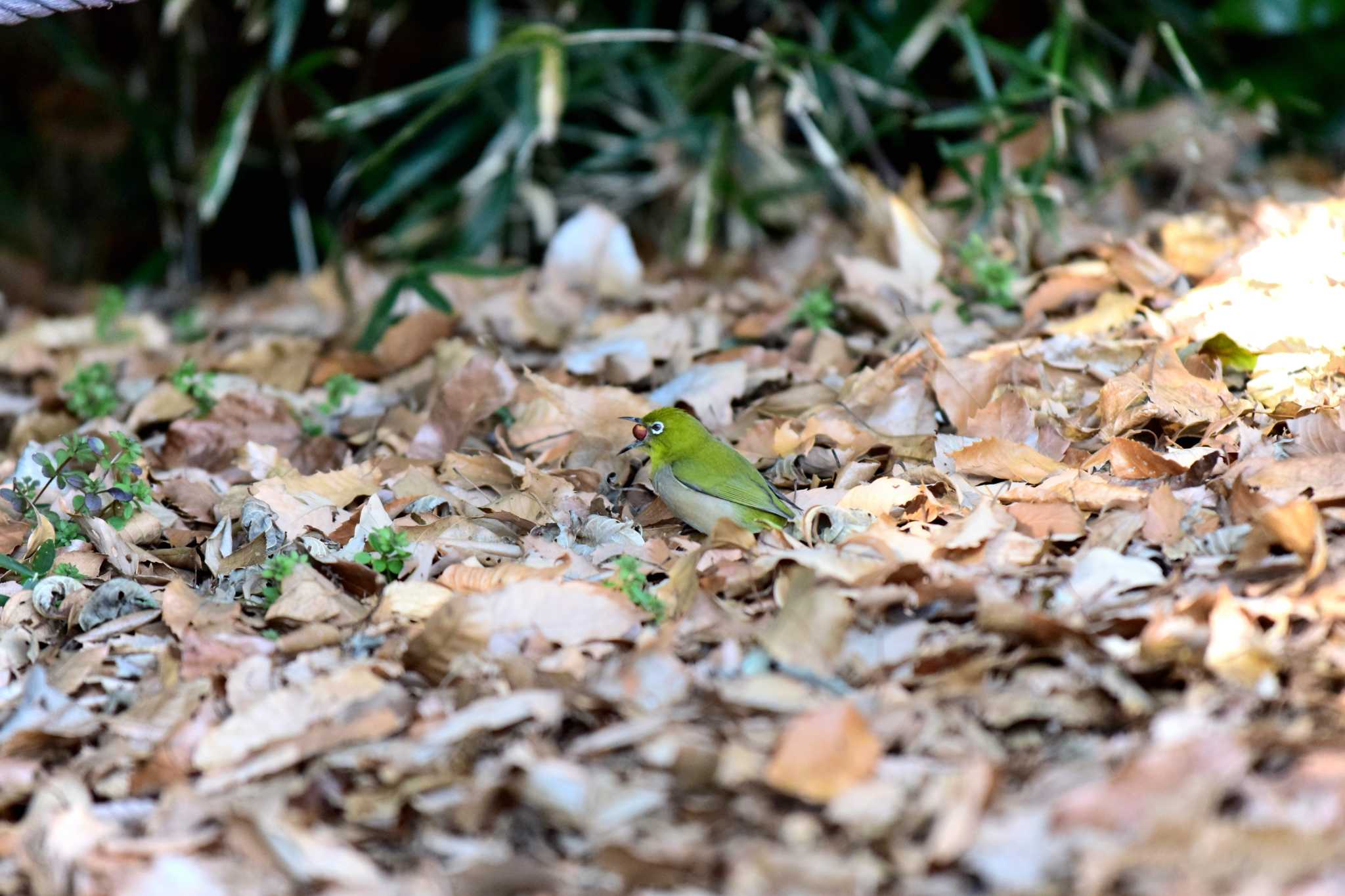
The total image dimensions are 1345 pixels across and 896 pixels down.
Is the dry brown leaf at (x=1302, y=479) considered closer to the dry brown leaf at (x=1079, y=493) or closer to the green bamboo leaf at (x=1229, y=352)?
the dry brown leaf at (x=1079, y=493)

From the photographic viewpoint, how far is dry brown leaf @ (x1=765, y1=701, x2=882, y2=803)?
1868 mm

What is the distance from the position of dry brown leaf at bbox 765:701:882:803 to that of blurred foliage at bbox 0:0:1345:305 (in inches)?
105

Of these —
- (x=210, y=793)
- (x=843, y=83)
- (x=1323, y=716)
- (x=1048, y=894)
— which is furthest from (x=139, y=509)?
(x=843, y=83)

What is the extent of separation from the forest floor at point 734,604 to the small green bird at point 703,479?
134 mm

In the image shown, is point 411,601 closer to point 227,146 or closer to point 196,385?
point 196,385

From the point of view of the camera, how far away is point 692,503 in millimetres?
3000

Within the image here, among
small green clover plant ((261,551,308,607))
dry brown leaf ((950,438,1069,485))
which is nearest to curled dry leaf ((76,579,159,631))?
small green clover plant ((261,551,308,607))

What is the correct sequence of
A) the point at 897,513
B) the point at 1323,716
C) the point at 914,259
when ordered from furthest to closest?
1. the point at 914,259
2. the point at 897,513
3. the point at 1323,716

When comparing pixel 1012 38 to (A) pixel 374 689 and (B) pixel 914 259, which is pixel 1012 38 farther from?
(A) pixel 374 689

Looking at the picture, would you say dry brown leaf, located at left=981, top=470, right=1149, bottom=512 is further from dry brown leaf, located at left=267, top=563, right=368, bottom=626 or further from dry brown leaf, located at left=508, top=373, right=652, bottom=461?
dry brown leaf, located at left=267, top=563, right=368, bottom=626

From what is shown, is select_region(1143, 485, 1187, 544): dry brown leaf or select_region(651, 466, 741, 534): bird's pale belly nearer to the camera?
select_region(1143, 485, 1187, 544): dry brown leaf

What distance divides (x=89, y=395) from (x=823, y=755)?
9.66 feet

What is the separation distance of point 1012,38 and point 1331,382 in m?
3.90

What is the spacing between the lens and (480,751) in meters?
2.09
